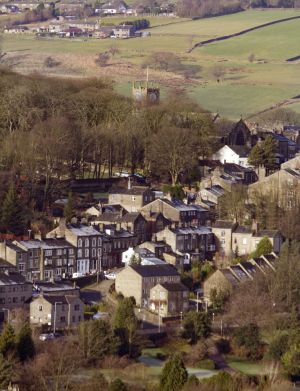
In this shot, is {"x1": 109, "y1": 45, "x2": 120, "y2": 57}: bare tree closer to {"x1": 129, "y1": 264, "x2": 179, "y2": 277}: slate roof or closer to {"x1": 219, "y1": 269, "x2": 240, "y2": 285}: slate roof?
{"x1": 219, "y1": 269, "x2": 240, "y2": 285}: slate roof

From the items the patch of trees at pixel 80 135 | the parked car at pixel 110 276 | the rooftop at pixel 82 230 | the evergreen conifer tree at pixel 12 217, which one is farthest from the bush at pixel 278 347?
the patch of trees at pixel 80 135

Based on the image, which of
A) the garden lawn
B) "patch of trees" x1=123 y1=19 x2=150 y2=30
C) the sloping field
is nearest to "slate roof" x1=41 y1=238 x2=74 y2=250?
the garden lawn

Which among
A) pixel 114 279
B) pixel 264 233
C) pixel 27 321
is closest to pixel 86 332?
pixel 27 321

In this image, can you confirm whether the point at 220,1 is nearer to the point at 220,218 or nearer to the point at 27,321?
Answer: the point at 220,218

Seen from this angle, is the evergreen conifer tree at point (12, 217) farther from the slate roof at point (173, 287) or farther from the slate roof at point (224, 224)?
the slate roof at point (173, 287)

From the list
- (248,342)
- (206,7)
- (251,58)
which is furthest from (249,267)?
(206,7)
